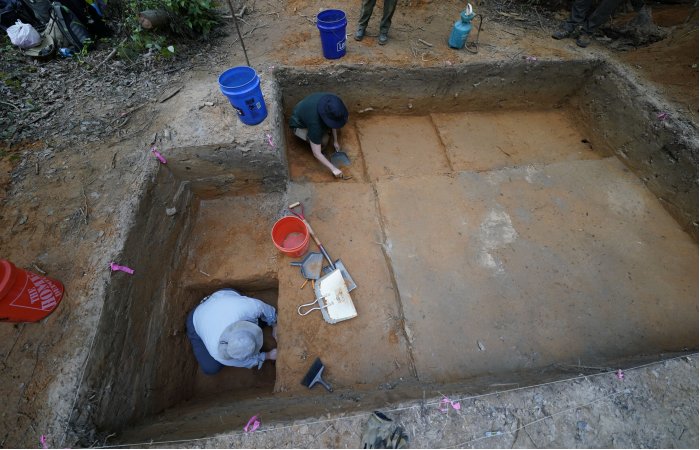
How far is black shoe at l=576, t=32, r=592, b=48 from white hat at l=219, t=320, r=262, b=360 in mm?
4806

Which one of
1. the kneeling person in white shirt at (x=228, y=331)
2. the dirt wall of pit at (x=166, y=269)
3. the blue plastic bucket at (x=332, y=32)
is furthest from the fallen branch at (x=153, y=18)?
the kneeling person in white shirt at (x=228, y=331)

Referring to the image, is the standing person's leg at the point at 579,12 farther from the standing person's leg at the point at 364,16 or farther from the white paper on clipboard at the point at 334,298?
the white paper on clipboard at the point at 334,298

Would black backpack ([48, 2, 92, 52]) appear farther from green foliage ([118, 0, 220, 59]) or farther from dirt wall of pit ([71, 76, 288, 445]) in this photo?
dirt wall of pit ([71, 76, 288, 445])

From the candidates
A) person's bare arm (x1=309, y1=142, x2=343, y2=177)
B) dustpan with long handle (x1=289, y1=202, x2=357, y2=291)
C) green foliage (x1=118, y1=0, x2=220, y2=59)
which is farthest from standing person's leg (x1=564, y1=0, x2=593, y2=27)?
green foliage (x1=118, y1=0, x2=220, y2=59)

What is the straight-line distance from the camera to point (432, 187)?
3043 mm

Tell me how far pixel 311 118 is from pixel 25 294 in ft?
7.60

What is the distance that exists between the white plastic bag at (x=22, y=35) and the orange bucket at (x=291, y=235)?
139 inches

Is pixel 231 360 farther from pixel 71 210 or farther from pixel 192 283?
pixel 71 210

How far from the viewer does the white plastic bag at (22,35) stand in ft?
10.6

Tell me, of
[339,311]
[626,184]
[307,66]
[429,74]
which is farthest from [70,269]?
[626,184]

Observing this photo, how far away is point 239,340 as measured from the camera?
6.78 ft

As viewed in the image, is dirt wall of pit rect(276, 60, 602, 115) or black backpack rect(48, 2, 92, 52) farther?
dirt wall of pit rect(276, 60, 602, 115)

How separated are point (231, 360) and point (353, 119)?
9.93 ft

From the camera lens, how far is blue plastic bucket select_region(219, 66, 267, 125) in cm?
245
